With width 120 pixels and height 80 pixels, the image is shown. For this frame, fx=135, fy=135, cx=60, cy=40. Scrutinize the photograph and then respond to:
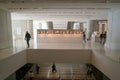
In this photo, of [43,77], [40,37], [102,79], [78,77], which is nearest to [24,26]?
[40,37]

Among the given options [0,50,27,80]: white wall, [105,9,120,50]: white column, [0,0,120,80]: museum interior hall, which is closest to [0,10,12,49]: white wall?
[0,0,120,80]: museum interior hall

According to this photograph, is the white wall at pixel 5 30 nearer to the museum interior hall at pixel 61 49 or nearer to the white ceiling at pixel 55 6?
the museum interior hall at pixel 61 49

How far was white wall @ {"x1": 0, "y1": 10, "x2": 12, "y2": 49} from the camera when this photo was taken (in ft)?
39.3

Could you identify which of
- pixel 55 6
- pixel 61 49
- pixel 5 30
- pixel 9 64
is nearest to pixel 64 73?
pixel 61 49

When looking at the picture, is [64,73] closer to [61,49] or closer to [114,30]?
[61,49]

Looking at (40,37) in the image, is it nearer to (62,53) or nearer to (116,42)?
(62,53)

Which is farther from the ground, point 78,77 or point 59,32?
point 59,32

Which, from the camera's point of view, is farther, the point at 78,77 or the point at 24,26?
the point at 24,26

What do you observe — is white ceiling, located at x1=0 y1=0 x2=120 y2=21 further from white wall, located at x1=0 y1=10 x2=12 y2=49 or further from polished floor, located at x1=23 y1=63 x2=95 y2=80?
polished floor, located at x1=23 y1=63 x2=95 y2=80

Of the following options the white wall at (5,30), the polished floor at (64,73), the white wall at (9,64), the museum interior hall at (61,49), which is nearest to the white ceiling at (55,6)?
the museum interior hall at (61,49)

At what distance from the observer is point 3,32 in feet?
40.5

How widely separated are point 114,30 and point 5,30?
10174mm

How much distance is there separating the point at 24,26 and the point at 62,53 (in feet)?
53.4

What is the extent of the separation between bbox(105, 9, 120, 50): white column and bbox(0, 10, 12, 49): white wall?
392 inches
